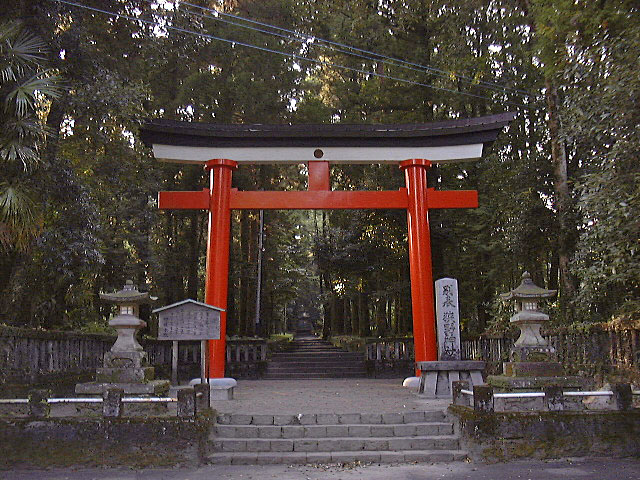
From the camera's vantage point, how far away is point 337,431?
785 cm

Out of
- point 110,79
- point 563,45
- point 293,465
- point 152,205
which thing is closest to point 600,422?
point 293,465

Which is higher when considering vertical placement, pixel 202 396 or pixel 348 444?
pixel 202 396

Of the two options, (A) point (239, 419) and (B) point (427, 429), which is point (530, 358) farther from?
(A) point (239, 419)

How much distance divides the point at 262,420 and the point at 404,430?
207cm

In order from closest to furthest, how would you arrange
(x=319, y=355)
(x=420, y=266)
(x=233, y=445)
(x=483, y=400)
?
(x=483, y=400), (x=233, y=445), (x=420, y=266), (x=319, y=355)

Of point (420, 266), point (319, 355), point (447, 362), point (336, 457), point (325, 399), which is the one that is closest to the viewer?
point (336, 457)

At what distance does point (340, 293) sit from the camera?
24.5 m

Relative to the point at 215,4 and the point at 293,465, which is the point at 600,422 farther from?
the point at 215,4

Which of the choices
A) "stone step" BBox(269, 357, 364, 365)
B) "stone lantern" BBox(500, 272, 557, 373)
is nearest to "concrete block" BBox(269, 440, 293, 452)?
"stone lantern" BBox(500, 272, 557, 373)

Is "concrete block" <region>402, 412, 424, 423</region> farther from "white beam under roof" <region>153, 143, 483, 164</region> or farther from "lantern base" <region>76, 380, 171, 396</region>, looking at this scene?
"white beam under roof" <region>153, 143, 483, 164</region>

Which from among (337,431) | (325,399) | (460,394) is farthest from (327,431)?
(325,399)

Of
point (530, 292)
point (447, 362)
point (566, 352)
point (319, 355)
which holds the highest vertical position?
point (530, 292)

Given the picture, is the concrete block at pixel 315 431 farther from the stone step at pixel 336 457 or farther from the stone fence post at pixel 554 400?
the stone fence post at pixel 554 400

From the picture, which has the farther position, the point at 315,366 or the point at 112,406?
the point at 315,366
